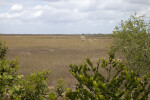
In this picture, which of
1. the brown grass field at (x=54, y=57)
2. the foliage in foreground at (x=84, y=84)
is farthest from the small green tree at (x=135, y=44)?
the foliage in foreground at (x=84, y=84)

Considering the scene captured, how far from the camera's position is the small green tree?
15.5 metres

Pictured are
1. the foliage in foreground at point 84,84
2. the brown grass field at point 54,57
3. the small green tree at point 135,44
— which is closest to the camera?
the foliage in foreground at point 84,84

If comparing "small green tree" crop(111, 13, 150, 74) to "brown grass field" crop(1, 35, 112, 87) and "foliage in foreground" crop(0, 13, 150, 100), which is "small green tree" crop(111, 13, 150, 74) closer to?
"brown grass field" crop(1, 35, 112, 87)

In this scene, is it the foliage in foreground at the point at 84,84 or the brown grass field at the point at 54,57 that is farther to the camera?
the brown grass field at the point at 54,57

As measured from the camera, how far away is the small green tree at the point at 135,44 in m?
15.5

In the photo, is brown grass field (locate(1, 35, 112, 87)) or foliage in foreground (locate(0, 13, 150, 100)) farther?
brown grass field (locate(1, 35, 112, 87))

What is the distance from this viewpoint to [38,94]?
7262mm

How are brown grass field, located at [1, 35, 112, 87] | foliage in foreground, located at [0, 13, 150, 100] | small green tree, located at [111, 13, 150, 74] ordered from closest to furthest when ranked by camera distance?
1. foliage in foreground, located at [0, 13, 150, 100]
2. small green tree, located at [111, 13, 150, 74]
3. brown grass field, located at [1, 35, 112, 87]

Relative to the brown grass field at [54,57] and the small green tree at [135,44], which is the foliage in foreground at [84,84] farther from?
the small green tree at [135,44]

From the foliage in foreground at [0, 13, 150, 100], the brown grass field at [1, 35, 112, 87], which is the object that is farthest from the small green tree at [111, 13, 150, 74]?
the foliage in foreground at [0, 13, 150, 100]

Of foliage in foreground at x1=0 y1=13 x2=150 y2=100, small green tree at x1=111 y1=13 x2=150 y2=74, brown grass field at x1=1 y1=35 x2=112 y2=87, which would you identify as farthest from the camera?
brown grass field at x1=1 y1=35 x2=112 y2=87

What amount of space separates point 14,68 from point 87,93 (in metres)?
3.14

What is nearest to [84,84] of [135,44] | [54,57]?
[135,44]

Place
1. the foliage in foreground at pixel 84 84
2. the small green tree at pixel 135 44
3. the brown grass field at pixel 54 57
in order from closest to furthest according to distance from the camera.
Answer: the foliage in foreground at pixel 84 84, the small green tree at pixel 135 44, the brown grass field at pixel 54 57
